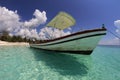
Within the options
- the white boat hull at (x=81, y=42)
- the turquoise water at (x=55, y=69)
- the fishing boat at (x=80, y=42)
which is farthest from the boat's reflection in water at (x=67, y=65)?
the white boat hull at (x=81, y=42)

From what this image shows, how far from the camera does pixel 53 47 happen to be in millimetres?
14500

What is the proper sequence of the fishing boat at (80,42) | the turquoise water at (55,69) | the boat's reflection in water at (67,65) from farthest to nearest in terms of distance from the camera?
1. the fishing boat at (80,42)
2. the boat's reflection in water at (67,65)
3. the turquoise water at (55,69)

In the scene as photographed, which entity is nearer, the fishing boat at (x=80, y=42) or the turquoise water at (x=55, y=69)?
the turquoise water at (x=55, y=69)

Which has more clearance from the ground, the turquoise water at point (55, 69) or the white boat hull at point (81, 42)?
the white boat hull at point (81, 42)

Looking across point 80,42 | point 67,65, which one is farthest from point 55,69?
point 80,42

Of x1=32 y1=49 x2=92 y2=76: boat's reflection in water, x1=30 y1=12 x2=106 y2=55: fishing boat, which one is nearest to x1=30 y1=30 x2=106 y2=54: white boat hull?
x1=30 y1=12 x2=106 y2=55: fishing boat

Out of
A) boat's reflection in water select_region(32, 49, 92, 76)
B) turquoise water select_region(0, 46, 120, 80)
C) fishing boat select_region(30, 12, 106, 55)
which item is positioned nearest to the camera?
turquoise water select_region(0, 46, 120, 80)

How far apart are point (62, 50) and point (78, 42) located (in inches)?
91.4

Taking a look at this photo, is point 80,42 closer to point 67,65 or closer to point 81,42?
point 81,42

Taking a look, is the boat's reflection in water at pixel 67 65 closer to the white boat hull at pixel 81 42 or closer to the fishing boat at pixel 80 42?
the fishing boat at pixel 80 42

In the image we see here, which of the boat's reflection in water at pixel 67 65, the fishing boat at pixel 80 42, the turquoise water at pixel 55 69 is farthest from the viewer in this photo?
the fishing boat at pixel 80 42

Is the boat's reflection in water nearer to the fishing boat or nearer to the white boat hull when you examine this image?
the fishing boat

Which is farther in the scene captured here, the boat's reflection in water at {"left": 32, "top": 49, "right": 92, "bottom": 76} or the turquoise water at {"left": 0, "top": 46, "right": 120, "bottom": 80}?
the boat's reflection in water at {"left": 32, "top": 49, "right": 92, "bottom": 76}

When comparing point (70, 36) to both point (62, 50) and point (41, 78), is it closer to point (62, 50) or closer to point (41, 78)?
point (62, 50)
